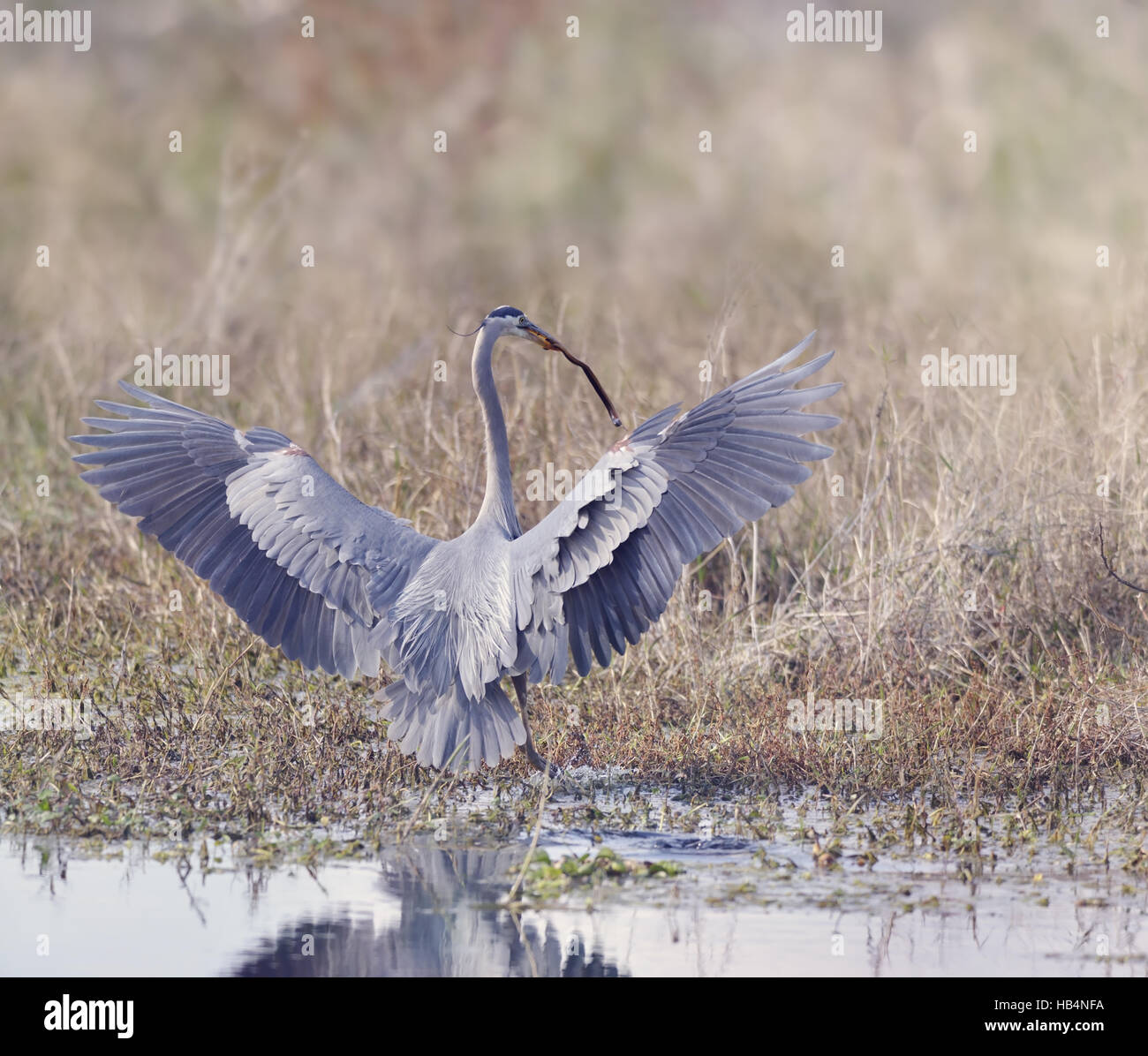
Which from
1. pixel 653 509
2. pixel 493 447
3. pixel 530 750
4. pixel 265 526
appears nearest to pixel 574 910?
pixel 530 750

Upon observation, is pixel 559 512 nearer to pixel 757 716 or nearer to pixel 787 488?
pixel 787 488

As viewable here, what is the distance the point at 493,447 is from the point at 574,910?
2.28 m

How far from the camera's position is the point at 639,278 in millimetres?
14461

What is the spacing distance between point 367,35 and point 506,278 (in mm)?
5884

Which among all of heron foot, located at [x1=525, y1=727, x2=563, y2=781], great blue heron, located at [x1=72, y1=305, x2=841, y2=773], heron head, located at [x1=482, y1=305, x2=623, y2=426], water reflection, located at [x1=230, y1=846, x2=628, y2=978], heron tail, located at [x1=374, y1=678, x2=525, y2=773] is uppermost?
heron head, located at [x1=482, y1=305, x2=623, y2=426]

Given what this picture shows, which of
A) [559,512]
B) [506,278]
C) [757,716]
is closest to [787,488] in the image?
[559,512]

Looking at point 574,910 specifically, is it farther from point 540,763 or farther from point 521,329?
point 521,329

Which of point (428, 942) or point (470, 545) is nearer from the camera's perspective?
point (428, 942)

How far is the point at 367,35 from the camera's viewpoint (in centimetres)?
1948

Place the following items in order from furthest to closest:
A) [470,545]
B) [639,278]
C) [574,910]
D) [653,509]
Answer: [639,278]
[470,545]
[653,509]
[574,910]

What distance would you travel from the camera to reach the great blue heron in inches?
242

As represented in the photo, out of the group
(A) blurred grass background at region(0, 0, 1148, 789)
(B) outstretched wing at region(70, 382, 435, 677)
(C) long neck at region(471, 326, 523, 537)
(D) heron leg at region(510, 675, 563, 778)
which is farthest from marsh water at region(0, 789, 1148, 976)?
(A) blurred grass background at region(0, 0, 1148, 789)

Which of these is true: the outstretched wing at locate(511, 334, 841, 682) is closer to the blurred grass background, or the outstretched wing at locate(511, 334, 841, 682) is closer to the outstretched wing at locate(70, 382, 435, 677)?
the outstretched wing at locate(70, 382, 435, 677)

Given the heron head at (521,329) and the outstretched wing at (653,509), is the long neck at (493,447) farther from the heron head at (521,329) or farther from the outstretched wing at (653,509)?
the outstretched wing at (653,509)
